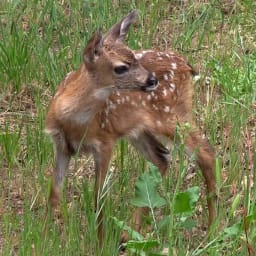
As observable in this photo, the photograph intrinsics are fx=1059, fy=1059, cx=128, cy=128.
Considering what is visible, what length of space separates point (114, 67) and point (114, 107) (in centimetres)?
32

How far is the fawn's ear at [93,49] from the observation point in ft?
19.1

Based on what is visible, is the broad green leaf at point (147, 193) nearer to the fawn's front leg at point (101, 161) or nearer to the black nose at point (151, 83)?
the fawn's front leg at point (101, 161)

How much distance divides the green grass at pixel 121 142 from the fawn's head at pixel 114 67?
46 centimetres

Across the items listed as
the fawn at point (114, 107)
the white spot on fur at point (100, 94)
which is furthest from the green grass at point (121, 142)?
the white spot on fur at point (100, 94)

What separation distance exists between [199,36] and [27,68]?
56.6 inches

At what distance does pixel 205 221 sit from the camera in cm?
601

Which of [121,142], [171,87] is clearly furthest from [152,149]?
[171,87]

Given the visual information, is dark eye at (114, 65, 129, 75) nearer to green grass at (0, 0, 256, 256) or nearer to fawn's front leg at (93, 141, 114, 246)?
fawn's front leg at (93, 141, 114, 246)

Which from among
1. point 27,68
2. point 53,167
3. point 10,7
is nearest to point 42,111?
point 53,167

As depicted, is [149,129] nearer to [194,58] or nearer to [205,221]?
[205,221]

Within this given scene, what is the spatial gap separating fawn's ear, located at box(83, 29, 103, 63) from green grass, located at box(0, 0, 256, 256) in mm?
574

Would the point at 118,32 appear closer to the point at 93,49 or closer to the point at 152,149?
the point at 93,49

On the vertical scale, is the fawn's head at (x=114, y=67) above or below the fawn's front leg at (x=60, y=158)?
above

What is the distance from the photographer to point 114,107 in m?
6.15
